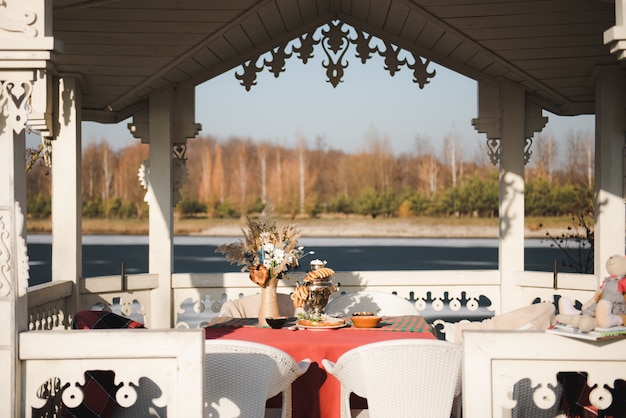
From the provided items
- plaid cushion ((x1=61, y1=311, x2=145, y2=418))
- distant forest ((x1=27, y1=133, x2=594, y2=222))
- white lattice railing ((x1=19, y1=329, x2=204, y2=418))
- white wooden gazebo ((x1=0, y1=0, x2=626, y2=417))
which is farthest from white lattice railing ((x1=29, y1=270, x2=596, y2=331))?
distant forest ((x1=27, y1=133, x2=594, y2=222))

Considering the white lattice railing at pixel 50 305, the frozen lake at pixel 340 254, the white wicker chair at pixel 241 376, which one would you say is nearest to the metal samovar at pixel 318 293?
the white wicker chair at pixel 241 376

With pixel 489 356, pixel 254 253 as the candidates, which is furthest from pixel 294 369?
pixel 254 253

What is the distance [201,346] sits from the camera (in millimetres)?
3527

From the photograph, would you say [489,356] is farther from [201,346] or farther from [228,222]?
[228,222]

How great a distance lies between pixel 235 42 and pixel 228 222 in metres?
25.6

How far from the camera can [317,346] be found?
4.44 m

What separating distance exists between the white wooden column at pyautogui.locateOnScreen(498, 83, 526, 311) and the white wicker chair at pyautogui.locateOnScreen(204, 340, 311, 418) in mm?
3332

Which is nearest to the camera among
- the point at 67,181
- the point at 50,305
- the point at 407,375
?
the point at 407,375

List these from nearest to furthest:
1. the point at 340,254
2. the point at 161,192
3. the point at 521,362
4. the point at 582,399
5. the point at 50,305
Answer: the point at 521,362
the point at 582,399
the point at 50,305
the point at 161,192
the point at 340,254

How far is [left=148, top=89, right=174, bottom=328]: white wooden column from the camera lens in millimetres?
6754

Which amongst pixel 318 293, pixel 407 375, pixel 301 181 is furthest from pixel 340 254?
pixel 407 375

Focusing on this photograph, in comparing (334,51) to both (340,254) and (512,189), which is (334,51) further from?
(340,254)

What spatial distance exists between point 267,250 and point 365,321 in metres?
0.71

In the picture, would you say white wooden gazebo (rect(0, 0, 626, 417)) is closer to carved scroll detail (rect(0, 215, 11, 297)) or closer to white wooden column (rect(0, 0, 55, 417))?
white wooden column (rect(0, 0, 55, 417))
